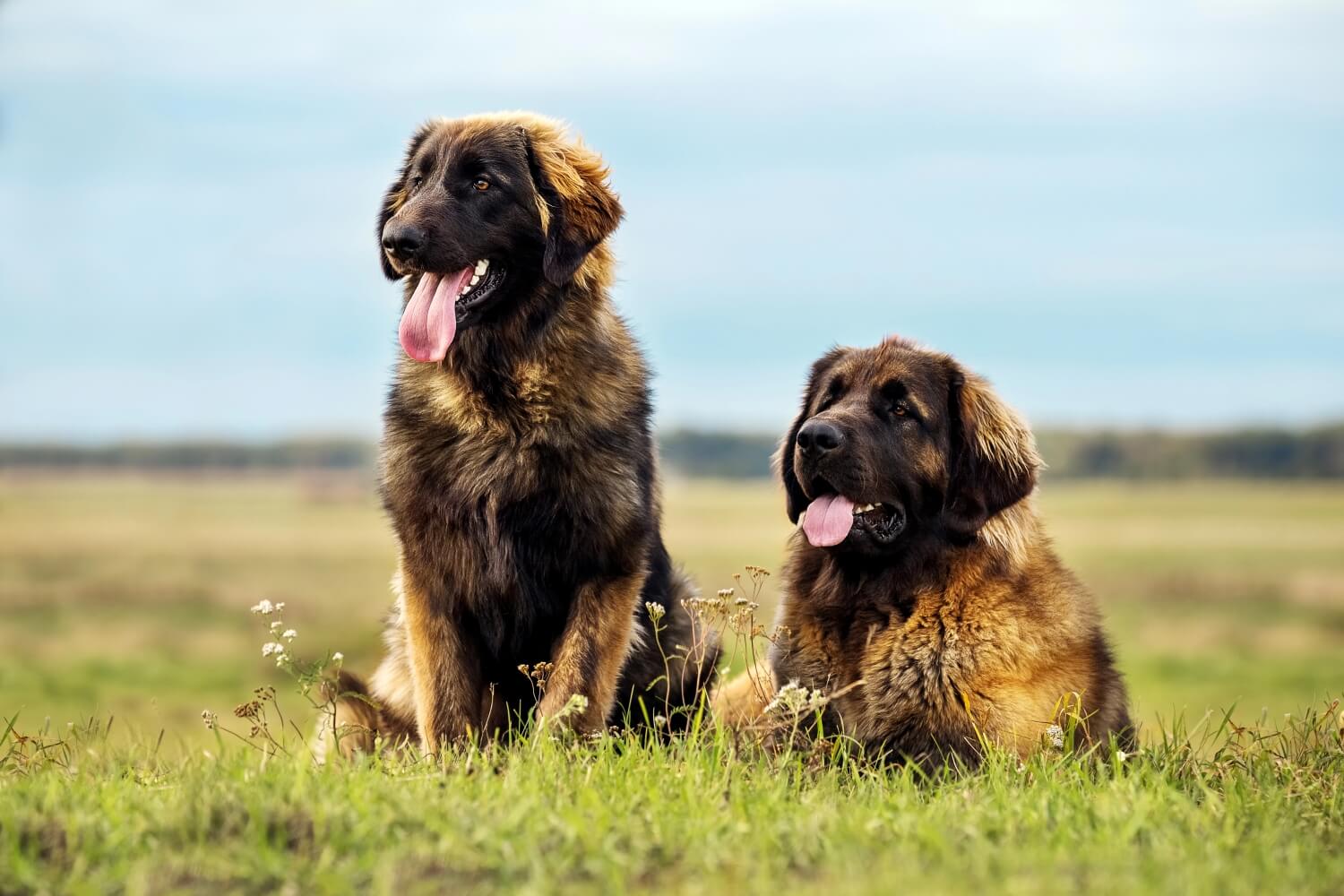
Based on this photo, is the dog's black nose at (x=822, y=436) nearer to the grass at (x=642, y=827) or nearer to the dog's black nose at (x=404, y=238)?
the grass at (x=642, y=827)

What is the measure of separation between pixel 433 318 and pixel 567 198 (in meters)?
0.80

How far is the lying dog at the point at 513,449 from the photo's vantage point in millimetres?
5523

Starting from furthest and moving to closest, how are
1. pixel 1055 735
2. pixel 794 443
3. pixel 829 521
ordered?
pixel 794 443, pixel 829 521, pixel 1055 735

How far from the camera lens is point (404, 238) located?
5.45m

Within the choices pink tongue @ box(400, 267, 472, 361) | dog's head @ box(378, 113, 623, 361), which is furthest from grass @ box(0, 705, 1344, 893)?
dog's head @ box(378, 113, 623, 361)

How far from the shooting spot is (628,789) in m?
4.31

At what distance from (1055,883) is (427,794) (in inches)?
72.0

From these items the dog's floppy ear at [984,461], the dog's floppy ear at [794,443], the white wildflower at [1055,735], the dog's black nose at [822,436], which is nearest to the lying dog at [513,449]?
the dog's floppy ear at [794,443]

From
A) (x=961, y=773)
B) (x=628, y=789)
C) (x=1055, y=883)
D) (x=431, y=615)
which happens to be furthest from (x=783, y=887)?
(x=431, y=615)

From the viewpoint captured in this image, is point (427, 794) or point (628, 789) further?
point (628, 789)

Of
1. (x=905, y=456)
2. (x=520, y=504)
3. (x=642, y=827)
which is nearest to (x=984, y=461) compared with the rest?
(x=905, y=456)

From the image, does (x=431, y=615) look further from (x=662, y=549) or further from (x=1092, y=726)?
(x=1092, y=726)

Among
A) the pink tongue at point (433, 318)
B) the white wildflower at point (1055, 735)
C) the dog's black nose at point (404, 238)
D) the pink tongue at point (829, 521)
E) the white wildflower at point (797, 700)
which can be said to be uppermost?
the dog's black nose at point (404, 238)

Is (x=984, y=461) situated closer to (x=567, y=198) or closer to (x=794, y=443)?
(x=794, y=443)
